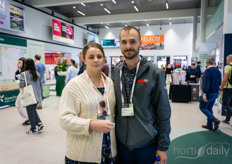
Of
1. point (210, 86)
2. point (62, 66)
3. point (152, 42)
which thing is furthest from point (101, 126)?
point (152, 42)

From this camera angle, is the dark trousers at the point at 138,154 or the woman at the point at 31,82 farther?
the woman at the point at 31,82

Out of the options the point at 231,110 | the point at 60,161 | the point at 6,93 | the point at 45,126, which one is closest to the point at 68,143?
the point at 60,161

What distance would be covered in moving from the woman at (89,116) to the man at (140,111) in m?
0.09

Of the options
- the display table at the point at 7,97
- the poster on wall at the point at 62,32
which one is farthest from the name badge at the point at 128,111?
the poster on wall at the point at 62,32

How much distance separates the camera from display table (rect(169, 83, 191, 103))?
22.0 ft

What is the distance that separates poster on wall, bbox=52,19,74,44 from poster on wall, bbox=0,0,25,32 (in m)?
2.90

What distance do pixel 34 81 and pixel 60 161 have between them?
71.5 inches

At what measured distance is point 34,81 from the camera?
3709 millimetres

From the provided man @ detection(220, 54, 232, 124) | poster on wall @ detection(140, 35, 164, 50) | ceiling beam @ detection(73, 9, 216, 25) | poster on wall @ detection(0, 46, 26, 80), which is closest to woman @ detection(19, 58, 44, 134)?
poster on wall @ detection(0, 46, 26, 80)

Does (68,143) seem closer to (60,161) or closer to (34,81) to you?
(60,161)

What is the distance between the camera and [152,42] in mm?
16578

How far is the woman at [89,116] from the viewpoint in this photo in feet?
3.79

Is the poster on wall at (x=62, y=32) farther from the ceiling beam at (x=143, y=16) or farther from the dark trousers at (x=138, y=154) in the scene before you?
the dark trousers at (x=138, y=154)

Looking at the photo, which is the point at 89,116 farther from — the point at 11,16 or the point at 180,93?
the point at 11,16
